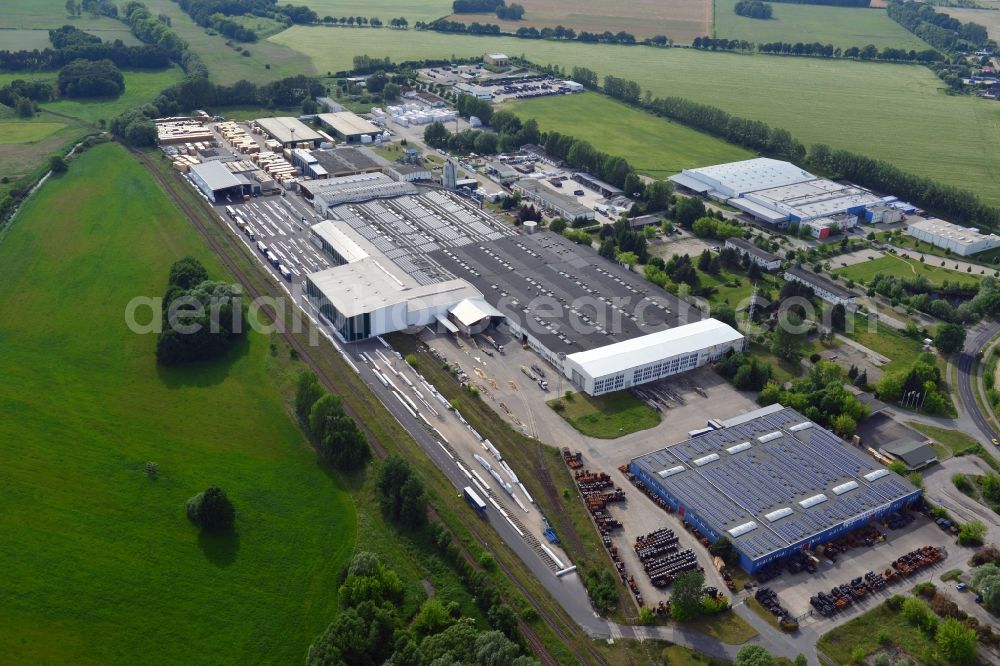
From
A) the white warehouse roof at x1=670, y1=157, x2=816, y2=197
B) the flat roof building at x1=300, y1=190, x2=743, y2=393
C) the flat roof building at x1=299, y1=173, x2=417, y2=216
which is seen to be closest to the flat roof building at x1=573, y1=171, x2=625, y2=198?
the white warehouse roof at x1=670, y1=157, x2=816, y2=197

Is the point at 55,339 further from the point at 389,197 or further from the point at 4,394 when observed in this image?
the point at 389,197

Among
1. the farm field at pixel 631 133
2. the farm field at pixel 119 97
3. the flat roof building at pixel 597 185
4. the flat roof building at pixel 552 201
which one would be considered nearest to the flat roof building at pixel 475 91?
the farm field at pixel 631 133

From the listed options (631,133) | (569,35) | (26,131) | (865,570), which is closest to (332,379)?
(865,570)

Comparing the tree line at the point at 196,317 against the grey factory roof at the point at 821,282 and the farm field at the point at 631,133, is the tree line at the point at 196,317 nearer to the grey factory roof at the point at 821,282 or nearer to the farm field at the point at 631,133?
the grey factory roof at the point at 821,282

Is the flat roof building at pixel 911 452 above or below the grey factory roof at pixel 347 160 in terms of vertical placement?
below

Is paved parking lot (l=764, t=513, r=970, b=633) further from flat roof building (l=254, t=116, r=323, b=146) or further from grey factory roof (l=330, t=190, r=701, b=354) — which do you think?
flat roof building (l=254, t=116, r=323, b=146)

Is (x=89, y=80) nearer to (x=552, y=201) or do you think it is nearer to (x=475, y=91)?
(x=475, y=91)

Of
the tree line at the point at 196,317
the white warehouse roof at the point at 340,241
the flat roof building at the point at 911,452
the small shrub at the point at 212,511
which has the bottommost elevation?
the flat roof building at the point at 911,452
